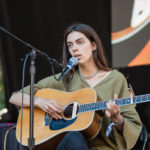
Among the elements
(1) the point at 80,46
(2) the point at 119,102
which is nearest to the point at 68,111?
(2) the point at 119,102

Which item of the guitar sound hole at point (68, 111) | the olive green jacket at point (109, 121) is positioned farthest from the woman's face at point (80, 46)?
the guitar sound hole at point (68, 111)

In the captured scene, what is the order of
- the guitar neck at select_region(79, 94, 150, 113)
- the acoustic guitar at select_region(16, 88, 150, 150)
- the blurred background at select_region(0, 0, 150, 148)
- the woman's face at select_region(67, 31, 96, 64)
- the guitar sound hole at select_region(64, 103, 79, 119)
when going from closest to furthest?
the guitar neck at select_region(79, 94, 150, 113) < the acoustic guitar at select_region(16, 88, 150, 150) < the guitar sound hole at select_region(64, 103, 79, 119) < the woman's face at select_region(67, 31, 96, 64) < the blurred background at select_region(0, 0, 150, 148)

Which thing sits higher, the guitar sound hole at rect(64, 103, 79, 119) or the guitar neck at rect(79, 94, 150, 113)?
the guitar neck at rect(79, 94, 150, 113)

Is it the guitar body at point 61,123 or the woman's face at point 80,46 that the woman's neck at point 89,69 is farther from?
the guitar body at point 61,123

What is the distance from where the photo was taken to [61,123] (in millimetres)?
2330

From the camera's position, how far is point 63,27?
3957 millimetres

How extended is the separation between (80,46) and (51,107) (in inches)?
21.5

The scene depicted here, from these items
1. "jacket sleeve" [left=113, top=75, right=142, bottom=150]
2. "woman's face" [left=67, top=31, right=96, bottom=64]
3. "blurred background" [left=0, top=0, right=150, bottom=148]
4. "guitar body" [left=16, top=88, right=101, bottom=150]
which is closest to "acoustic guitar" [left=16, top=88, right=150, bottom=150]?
"guitar body" [left=16, top=88, right=101, bottom=150]

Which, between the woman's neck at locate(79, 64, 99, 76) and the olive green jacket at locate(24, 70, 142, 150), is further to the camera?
the woman's neck at locate(79, 64, 99, 76)

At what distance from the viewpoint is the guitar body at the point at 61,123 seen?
2.23 m

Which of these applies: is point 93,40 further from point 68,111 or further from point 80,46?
point 68,111

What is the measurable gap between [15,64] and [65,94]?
1.59 metres

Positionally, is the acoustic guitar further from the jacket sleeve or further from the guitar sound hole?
the jacket sleeve

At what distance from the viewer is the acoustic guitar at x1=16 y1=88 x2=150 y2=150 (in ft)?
7.26
